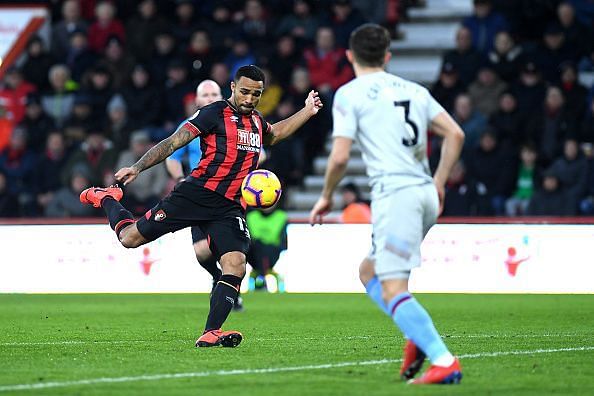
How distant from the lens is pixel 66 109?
24.9 metres

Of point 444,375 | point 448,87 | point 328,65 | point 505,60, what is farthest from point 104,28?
point 444,375

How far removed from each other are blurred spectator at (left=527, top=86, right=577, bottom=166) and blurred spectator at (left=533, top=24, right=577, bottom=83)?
2.75ft

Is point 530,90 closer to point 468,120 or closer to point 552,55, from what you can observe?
point 552,55

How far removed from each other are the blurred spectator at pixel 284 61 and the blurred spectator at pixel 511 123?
3964 millimetres

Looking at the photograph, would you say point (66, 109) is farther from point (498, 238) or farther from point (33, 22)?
point (498, 238)

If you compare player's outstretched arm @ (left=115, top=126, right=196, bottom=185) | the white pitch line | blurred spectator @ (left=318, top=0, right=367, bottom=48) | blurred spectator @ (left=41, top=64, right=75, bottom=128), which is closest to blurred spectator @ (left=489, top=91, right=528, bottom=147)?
blurred spectator @ (left=318, top=0, right=367, bottom=48)

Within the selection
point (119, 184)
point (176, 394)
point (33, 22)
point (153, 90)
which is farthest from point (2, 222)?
point (176, 394)

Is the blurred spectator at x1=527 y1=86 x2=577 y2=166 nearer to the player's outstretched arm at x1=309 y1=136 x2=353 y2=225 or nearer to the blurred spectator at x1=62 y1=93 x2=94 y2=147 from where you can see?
the blurred spectator at x1=62 y1=93 x2=94 y2=147

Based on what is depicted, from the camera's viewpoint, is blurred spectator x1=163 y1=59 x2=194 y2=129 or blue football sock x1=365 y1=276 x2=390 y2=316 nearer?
blue football sock x1=365 y1=276 x2=390 y2=316

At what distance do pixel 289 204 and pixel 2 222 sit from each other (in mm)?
4921

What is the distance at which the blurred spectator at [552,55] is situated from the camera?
2183cm

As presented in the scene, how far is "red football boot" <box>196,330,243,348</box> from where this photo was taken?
10.4 meters

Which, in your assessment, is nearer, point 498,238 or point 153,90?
point 498,238

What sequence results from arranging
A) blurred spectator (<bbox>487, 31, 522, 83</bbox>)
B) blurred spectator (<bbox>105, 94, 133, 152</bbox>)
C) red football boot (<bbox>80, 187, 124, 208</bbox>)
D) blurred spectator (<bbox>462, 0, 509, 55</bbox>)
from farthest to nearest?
1. blurred spectator (<bbox>105, 94, 133, 152</bbox>)
2. blurred spectator (<bbox>462, 0, 509, 55</bbox>)
3. blurred spectator (<bbox>487, 31, 522, 83</bbox>)
4. red football boot (<bbox>80, 187, 124, 208</bbox>)
